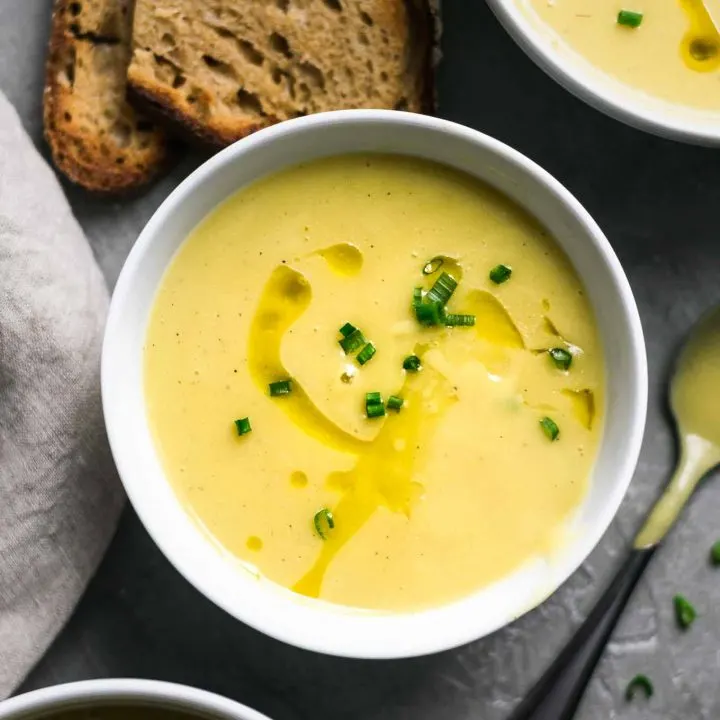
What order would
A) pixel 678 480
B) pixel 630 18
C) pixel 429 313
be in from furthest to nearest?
1. pixel 678 480
2. pixel 630 18
3. pixel 429 313

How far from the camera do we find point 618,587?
179 centimetres

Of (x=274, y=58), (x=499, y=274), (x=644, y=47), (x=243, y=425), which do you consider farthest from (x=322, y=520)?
(x=644, y=47)

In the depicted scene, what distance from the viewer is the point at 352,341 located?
1.55 m

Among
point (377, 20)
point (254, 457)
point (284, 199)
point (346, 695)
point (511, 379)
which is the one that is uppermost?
point (377, 20)

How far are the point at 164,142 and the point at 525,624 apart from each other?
40.8 inches

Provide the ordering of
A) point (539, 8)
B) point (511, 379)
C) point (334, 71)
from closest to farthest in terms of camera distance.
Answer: point (511, 379)
point (539, 8)
point (334, 71)

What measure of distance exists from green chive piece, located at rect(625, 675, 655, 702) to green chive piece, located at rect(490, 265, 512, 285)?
76 cm

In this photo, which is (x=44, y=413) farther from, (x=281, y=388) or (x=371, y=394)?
(x=371, y=394)

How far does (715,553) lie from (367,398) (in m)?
0.73

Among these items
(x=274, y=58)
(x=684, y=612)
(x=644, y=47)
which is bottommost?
(x=684, y=612)

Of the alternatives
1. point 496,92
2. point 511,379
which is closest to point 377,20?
point 496,92

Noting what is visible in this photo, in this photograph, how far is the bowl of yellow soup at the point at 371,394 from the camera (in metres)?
1.56

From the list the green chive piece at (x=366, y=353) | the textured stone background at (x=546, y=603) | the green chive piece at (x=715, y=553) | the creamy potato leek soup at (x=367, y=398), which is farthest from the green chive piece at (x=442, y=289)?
the green chive piece at (x=715, y=553)

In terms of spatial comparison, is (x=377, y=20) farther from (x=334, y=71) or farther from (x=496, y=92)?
(x=496, y=92)
